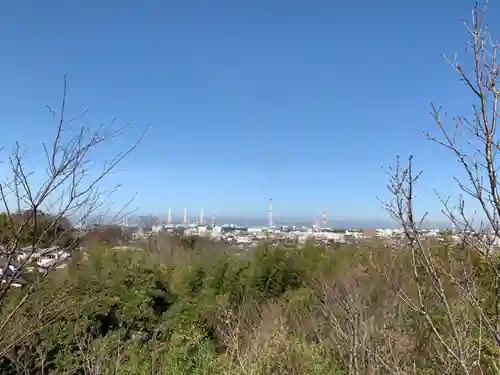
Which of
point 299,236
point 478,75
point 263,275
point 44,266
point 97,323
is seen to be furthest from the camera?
point 299,236

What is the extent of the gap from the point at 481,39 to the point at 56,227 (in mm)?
1948

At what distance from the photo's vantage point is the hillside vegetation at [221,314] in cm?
571

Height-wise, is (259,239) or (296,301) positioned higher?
(259,239)

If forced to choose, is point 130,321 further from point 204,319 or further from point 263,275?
point 263,275

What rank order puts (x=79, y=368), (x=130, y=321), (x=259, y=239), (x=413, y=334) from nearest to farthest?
(x=413, y=334) < (x=79, y=368) < (x=130, y=321) < (x=259, y=239)

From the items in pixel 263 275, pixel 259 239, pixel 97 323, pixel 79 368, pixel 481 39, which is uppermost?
pixel 481 39

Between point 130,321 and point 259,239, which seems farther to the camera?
point 259,239

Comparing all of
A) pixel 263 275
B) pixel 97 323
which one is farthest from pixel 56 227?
pixel 263 275

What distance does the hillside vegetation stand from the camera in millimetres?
5711

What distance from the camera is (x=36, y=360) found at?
6.84m

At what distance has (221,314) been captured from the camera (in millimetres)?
8570

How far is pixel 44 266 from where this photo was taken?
7.09 feet

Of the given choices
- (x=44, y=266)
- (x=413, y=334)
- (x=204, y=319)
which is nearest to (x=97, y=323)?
(x=204, y=319)

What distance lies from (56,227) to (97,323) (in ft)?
22.1
